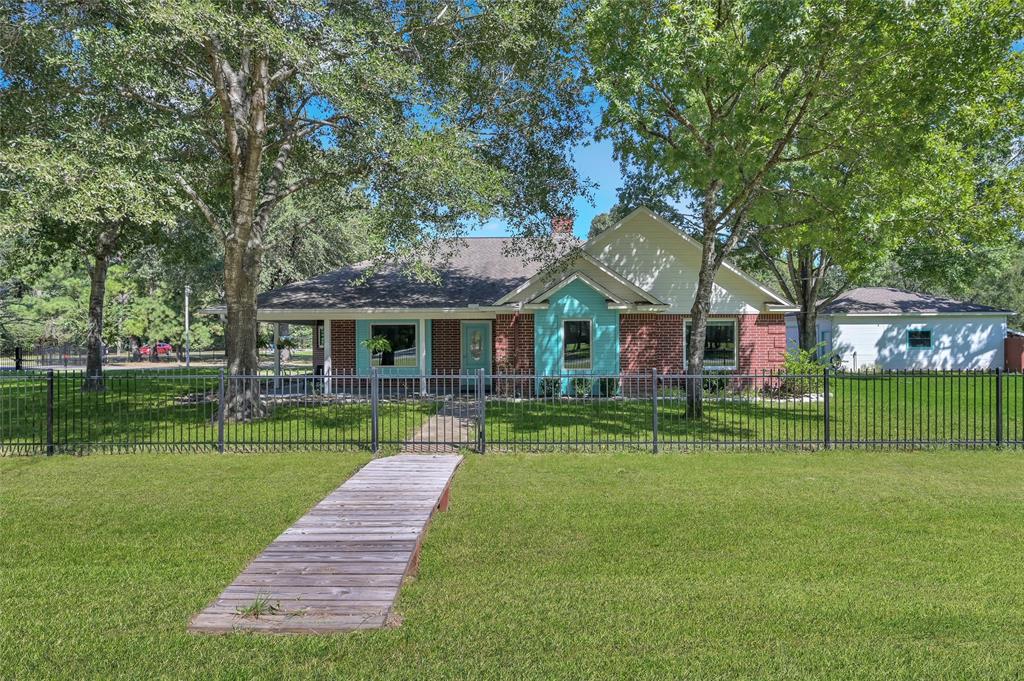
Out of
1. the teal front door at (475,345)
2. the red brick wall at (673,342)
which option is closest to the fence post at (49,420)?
the teal front door at (475,345)

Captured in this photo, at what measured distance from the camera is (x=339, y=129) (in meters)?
13.8

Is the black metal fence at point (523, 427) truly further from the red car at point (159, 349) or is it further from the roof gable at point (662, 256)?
the red car at point (159, 349)

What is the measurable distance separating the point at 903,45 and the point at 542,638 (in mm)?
12607

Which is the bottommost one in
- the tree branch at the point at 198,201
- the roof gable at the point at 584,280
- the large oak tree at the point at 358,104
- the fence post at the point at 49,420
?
the fence post at the point at 49,420

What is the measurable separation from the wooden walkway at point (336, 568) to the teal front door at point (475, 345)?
14.3 meters

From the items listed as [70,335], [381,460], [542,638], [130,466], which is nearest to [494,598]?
[542,638]

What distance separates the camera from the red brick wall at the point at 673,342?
20766 millimetres

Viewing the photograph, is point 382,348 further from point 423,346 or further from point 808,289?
point 808,289

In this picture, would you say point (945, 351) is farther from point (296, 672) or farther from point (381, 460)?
point (296, 672)

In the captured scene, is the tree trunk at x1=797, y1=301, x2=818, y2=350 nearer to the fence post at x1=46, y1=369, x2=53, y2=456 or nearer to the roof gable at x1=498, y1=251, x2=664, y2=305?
the roof gable at x1=498, y1=251, x2=664, y2=305

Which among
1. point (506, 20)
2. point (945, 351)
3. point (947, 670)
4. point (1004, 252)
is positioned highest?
point (506, 20)

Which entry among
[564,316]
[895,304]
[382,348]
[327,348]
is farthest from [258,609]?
[895,304]

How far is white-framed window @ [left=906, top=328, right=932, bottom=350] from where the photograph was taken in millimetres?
29766

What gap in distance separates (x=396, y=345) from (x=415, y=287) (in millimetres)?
2191
